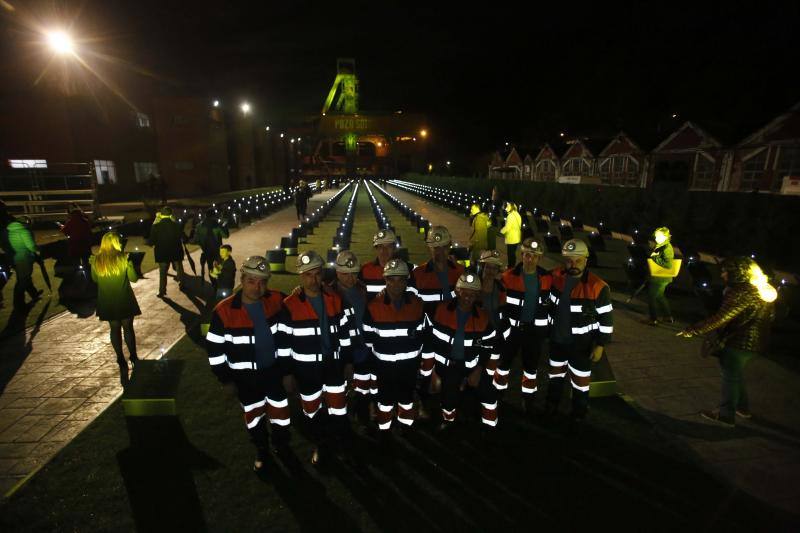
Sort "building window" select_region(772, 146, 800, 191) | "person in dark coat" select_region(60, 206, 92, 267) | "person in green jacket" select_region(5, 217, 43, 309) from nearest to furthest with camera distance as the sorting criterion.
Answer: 1. "person in green jacket" select_region(5, 217, 43, 309)
2. "person in dark coat" select_region(60, 206, 92, 267)
3. "building window" select_region(772, 146, 800, 191)

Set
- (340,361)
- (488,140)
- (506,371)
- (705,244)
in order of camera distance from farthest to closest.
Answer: (488,140) < (705,244) < (506,371) < (340,361)

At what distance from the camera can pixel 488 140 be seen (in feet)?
280

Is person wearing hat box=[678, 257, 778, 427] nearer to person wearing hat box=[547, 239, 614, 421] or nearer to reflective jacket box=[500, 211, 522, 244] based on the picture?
person wearing hat box=[547, 239, 614, 421]

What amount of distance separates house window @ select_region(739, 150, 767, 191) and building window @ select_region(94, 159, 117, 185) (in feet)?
140

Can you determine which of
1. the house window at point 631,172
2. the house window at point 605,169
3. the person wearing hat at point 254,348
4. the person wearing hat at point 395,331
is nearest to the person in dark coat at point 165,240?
the person wearing hat at point 254,348

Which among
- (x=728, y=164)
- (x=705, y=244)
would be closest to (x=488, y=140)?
(x=728, y=164)

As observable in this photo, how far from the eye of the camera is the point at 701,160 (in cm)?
2964

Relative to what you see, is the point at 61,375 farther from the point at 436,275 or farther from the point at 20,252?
the point at 436,275

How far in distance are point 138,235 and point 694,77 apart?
65939mm

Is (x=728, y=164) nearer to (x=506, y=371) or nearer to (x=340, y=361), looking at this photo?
(x=506, y=371)

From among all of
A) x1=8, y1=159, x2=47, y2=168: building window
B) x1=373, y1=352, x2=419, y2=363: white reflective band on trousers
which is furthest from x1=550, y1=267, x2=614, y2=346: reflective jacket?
x1=8, y1=159, x2=47, y2=168: building window

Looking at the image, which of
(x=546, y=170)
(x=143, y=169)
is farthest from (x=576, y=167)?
(x=143, y=169)

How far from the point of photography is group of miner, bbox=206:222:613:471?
159 inches

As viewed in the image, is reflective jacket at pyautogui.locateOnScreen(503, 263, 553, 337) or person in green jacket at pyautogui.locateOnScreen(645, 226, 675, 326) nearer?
reflective jacket at pyautogui.locateOnScreen(503, 263, 553, 337)
